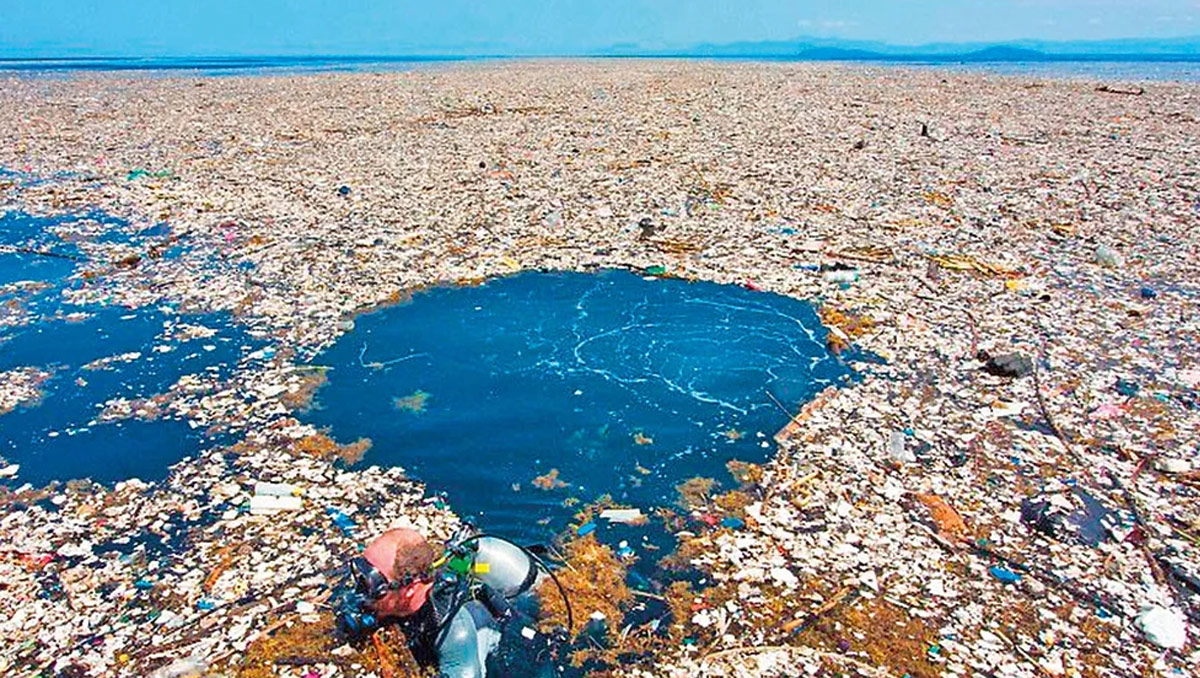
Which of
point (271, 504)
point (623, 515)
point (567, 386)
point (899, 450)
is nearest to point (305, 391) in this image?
point (271, 504)

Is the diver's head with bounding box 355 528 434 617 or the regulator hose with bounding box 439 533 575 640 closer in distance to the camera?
the diver's head with bounding box 355 528 434 617

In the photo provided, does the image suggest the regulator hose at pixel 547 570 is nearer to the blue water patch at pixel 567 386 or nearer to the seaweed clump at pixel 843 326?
the blue water patch at pixel 567 386

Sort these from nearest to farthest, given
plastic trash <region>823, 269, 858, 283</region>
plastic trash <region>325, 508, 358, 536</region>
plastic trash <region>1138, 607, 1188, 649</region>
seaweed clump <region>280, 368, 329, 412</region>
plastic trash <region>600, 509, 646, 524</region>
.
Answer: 1. plastic trash <region>1138, 607, 1188, 649</region>
2. plastic trash <region>325, 508, 358, 536</region>
3. plastic trash <region>600, 509, 646, 524</region>
4. seaweed clump <region>280, 368, 329, 412</region>
5. plastic trash <region>823, 269, 858, 283</region>

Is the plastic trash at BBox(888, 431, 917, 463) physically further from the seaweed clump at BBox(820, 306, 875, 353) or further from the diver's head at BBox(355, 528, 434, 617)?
the diver's head at BBox(355, 528, 434, 617)

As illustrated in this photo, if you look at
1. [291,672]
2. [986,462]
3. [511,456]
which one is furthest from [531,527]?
[986,462]

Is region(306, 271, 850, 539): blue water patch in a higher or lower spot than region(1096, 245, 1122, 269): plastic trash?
lower

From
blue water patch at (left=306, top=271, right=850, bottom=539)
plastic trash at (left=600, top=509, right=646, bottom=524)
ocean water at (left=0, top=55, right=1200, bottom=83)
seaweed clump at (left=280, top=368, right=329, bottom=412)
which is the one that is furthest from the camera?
ocean water at (left=0, top=55, right=1200, bottom=83)

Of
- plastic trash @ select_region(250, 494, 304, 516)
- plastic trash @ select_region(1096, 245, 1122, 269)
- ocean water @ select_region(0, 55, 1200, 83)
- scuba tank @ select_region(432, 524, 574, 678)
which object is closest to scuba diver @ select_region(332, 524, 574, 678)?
scuba tank @ select_region(432, 524, 574, 678)
